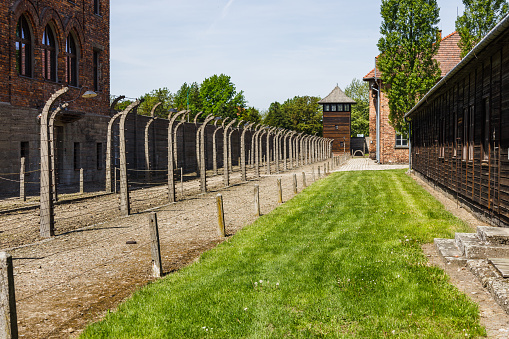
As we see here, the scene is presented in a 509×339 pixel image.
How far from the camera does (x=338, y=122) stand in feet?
273

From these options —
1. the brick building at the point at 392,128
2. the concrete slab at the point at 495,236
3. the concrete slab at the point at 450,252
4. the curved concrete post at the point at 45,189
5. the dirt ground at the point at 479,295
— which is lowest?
the dirt ground at the point at 479,295

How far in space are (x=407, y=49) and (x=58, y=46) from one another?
23341mm

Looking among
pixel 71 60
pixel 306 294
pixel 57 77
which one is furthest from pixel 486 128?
pixel 71 60

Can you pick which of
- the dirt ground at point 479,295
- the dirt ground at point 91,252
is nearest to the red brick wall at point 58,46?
the dirt ground at point 91,252

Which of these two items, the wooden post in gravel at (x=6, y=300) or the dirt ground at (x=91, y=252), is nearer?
the wooden post in gravel at (x=6, y=300)

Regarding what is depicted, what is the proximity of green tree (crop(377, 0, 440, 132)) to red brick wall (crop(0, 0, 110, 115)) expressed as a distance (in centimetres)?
1934

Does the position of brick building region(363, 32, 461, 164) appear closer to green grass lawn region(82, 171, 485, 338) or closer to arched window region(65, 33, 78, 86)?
arched window region(65, 33, 78, 86)

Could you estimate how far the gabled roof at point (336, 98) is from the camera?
83500 millimetres

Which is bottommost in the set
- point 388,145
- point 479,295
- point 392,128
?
point 479,295

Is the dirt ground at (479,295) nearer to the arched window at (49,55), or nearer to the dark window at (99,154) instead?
the arched window at (49,55)

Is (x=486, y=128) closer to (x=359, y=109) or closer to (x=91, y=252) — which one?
(x=91, y=252)

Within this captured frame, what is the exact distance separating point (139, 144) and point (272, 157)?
30.8m

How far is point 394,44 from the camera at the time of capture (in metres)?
36.5

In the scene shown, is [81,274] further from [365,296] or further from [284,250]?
[365,296]
